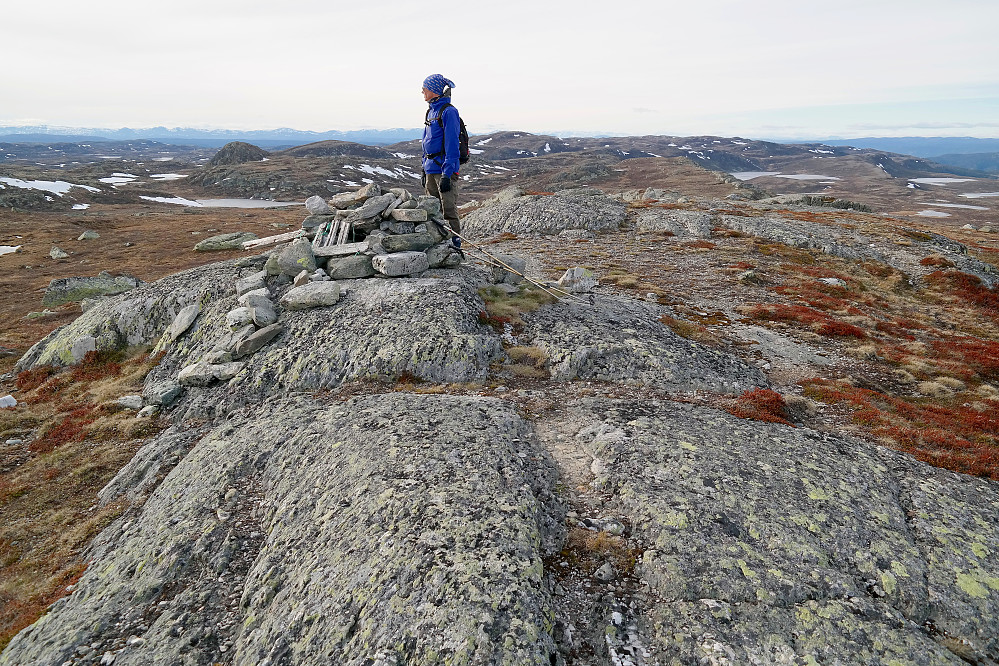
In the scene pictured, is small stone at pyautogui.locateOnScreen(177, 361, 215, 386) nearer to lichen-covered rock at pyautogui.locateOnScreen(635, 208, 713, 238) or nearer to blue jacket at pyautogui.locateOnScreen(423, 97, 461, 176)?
blue jacket at pyautogui.locateOnScreen(423, 97, 461, 176)

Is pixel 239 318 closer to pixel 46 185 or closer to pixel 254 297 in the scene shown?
pixel 254 297

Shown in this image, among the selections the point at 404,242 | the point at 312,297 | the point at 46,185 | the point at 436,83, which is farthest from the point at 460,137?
the point at 46,185

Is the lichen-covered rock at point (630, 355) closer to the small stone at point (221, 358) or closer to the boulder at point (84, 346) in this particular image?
the small stone at point (221, 358)

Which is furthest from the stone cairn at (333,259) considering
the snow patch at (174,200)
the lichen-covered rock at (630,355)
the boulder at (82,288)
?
the snow patch at (174,200)

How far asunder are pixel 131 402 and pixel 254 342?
17.9 ft

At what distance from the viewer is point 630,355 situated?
14.5 metres

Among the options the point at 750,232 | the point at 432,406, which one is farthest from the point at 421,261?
the point at 750,232

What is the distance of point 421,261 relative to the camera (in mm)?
17328

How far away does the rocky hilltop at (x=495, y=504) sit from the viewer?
628 cm

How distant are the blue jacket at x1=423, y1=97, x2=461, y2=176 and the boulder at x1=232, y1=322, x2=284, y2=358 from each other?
336 inches

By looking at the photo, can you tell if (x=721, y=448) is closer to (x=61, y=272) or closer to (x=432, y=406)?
(x=432, y=406)

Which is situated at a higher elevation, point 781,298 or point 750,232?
point 750,232

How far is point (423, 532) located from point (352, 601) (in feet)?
4.42

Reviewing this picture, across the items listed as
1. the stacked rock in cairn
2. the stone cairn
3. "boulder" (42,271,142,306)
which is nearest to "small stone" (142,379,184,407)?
the stone cairn
